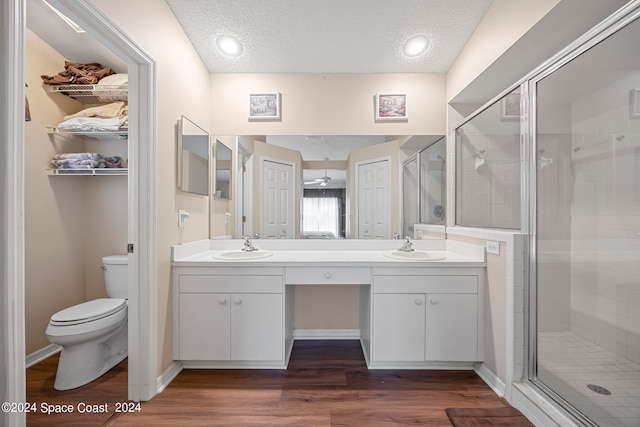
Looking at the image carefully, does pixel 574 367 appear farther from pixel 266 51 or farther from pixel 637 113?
pixel 266 51

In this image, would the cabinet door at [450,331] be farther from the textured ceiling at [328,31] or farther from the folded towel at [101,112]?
the folded towel at [101,112]

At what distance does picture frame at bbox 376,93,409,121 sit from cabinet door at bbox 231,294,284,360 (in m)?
1.69

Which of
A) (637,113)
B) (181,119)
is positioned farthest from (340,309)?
(637,113)

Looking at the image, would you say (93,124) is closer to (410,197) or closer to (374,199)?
(374,199)

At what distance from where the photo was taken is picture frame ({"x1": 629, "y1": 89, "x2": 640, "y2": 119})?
124 centimetres

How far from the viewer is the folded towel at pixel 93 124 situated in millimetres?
2076

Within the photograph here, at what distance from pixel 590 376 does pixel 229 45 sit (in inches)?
117

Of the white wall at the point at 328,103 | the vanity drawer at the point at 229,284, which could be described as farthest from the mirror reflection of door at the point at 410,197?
the vanity drawer at the point at 229,284

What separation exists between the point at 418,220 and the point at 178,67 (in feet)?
7.01

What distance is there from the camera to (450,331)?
5.99ft

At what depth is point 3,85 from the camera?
0.85 m

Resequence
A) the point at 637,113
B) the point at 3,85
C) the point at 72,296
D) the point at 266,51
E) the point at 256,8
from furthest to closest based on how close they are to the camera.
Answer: the point at 72,296 → the point at 266,51 → the point at 256,8 → the point at 637,113 → the point at 3,85

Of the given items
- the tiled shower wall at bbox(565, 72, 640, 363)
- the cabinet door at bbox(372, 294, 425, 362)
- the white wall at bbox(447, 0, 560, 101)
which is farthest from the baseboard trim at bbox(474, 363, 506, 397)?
the white wall at bbox(447, 0, 560, 101)

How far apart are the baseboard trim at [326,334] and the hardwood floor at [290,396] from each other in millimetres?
372
